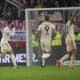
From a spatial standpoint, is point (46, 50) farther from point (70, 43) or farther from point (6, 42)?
point (6, 42)

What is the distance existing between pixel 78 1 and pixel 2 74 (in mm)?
9489

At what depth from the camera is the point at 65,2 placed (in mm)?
25953

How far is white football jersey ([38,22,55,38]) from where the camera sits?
20438 mm

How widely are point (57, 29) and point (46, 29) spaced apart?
2.38 feet

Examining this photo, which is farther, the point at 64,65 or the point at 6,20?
the point at 6,20

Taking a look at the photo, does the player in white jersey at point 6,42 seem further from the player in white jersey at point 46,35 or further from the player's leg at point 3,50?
the player in white jersey at point 46,35

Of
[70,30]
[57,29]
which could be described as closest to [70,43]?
[70,30]

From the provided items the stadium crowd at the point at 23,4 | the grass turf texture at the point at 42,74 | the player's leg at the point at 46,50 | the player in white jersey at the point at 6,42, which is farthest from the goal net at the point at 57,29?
the stadium crowd at the point at 23,4

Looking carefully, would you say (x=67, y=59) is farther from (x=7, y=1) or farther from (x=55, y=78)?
(x=7, y=1)

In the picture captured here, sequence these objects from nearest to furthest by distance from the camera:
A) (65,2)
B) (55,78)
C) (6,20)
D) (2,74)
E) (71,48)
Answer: (55,78) → (2,74) → (71,48) → (6,20) → (65,2)

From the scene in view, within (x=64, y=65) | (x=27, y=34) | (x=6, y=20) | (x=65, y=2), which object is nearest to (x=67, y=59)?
(x=64, y=65)

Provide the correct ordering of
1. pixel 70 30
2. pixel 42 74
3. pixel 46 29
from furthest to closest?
1. pixel 70 30
2. pixel 46 29
3. pixel 42 74

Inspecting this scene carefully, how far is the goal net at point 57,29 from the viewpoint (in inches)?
824

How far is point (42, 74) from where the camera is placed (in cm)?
1722
